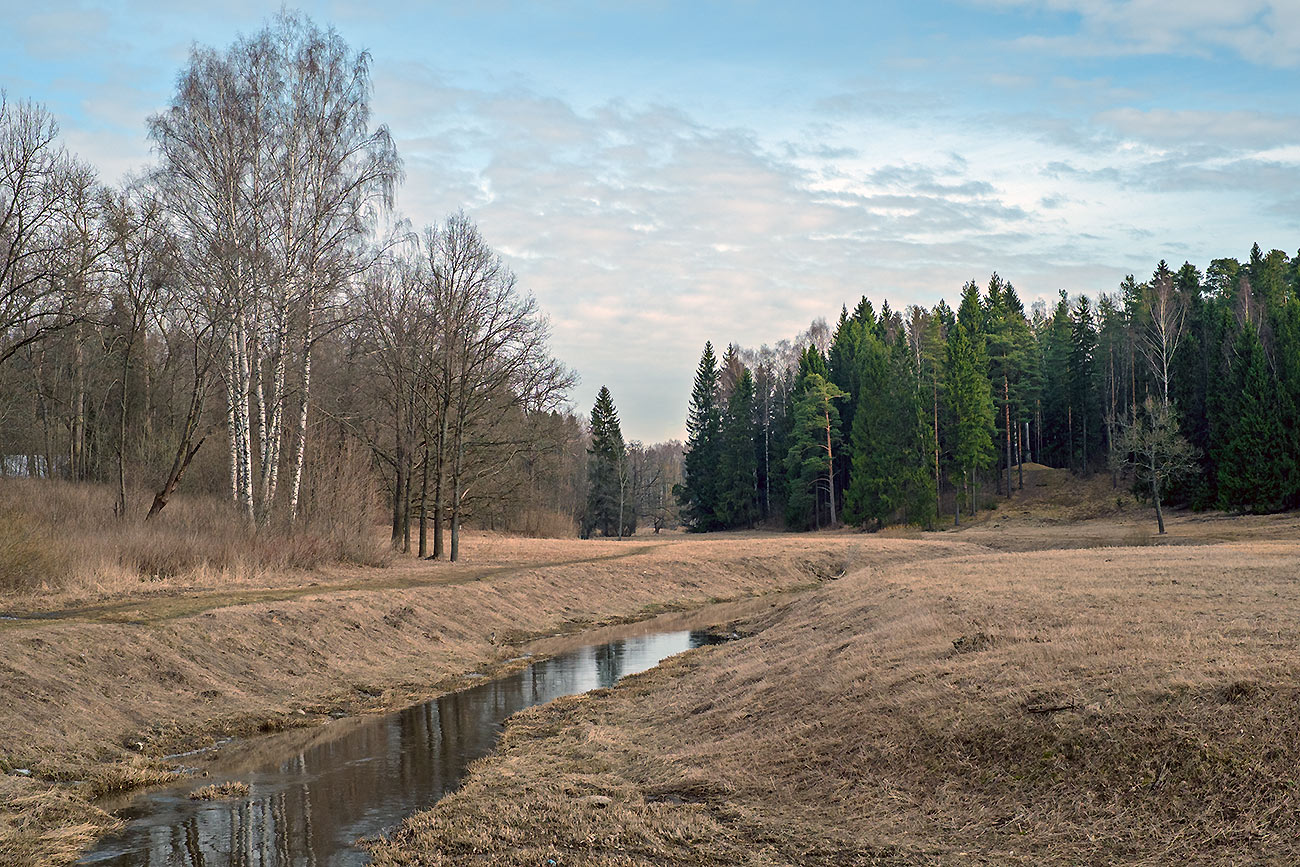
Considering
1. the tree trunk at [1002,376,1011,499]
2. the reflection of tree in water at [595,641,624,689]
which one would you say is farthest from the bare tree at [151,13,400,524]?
the tree trunk at [1002,376,1011,499]

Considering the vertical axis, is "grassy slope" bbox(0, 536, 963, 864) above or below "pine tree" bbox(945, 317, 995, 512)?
below

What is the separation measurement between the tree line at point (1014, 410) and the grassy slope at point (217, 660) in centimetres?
3813

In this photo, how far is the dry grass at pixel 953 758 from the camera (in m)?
7.21

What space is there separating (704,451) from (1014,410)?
28032 mm

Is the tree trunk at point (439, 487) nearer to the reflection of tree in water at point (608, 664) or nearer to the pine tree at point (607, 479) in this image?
the reflection of tree in water at point (608, 664)

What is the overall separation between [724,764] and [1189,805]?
462cm

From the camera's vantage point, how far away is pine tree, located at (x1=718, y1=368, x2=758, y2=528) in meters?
85.2

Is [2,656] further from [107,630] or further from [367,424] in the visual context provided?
[367,424]

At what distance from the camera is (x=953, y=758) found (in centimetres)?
874

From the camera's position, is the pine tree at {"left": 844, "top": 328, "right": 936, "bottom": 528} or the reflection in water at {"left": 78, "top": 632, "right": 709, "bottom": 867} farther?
the pine tree at {"left": 844, "top": 328, "right": 936, "bottom": 528}

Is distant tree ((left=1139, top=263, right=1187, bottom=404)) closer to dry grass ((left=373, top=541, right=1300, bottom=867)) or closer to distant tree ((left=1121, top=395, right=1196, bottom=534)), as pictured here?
distant tree ((left=1121, top=395, right=1196, bottom=534))

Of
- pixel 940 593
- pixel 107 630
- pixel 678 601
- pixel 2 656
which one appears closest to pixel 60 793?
pixel 2 656

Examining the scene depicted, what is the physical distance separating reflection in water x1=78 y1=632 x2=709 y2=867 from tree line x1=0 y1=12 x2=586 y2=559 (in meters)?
11.6

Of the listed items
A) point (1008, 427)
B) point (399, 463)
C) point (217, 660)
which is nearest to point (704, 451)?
point (1008, 427)
